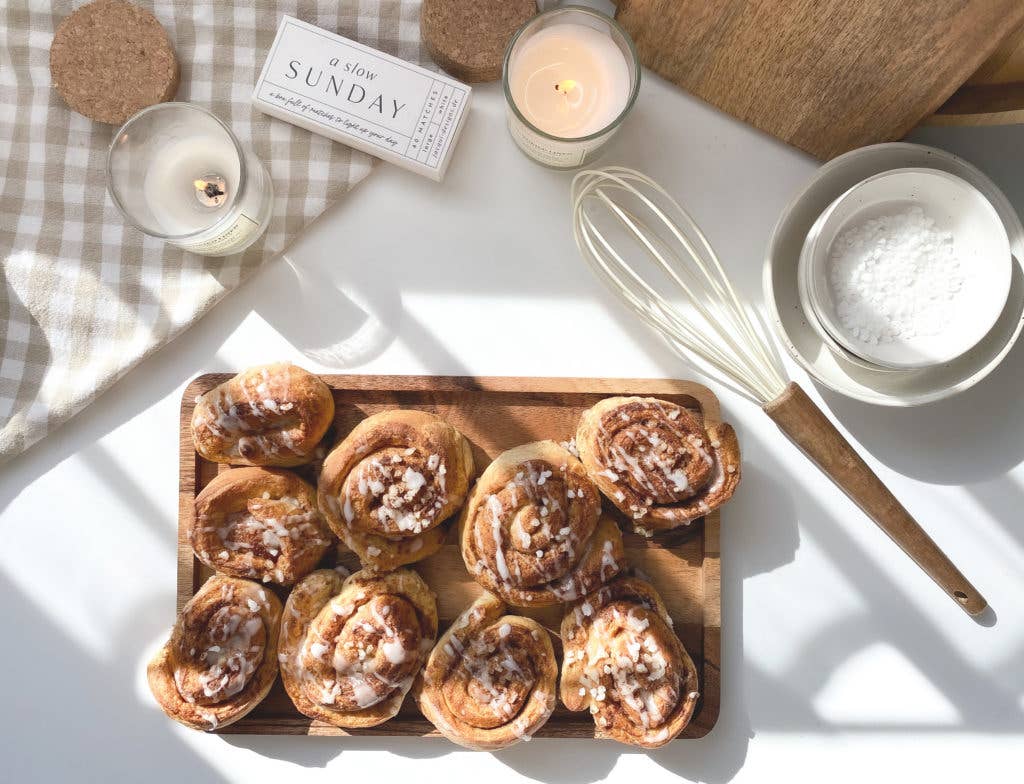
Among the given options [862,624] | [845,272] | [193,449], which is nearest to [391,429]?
[193,449]

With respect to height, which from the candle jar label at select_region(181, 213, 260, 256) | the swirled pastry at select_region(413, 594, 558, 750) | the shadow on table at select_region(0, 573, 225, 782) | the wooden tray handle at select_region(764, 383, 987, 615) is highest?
the wooden tray handle at select_region(764, 383, 987, 615)

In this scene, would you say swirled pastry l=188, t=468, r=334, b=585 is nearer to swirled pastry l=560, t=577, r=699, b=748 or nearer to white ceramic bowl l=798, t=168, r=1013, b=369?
swirled pastry l=560, t=577, r=699, b=748

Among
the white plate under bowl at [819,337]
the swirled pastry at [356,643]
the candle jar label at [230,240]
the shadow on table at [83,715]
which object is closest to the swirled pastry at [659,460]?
the white plate under bowl at [819,337]

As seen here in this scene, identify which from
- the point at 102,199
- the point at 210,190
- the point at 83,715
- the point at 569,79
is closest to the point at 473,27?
the point at 569,79

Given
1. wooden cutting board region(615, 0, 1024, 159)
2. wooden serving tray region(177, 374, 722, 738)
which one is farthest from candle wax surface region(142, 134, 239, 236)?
wooden cutting board region(615, 0, 1024, 159)

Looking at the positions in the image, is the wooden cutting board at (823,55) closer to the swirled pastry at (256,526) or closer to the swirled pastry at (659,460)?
the swirled pastry at (659,460)

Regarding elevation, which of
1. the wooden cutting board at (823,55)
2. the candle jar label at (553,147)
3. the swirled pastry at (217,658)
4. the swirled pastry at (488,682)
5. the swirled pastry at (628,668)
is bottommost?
the swirled pastry at (217,658)

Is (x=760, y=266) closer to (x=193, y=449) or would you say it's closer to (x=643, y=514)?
(x=643, y=514)
